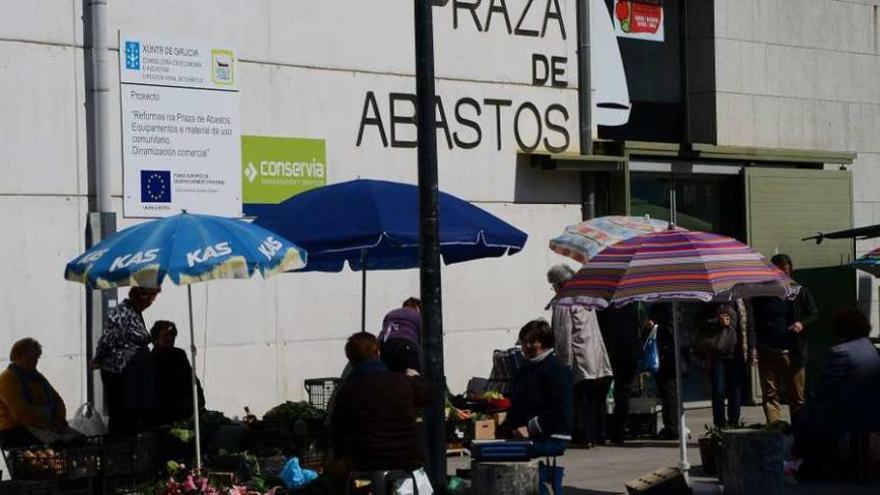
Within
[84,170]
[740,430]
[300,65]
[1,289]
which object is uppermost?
[300,65]

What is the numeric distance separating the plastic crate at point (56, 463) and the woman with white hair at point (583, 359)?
5969 mm

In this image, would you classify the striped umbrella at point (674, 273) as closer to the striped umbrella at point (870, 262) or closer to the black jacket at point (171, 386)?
the black jacket at point (171, 386)

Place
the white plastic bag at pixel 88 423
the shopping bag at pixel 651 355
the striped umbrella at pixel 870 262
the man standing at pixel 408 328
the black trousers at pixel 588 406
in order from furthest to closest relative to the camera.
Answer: the striped umbrella at pixel 870 262 → the shopping bag at pixel 651 355 → the black trousers at pixel 588 406 → the man standing at pixel 408 328 → the white plastic bag at pixel 88 423

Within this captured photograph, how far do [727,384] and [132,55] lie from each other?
22.3ft

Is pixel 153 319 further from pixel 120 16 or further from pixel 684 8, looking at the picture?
pixel 684 8

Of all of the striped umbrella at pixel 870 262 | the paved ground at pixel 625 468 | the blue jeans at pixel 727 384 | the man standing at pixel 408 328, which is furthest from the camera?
the striped umbrella at pixel 870 262

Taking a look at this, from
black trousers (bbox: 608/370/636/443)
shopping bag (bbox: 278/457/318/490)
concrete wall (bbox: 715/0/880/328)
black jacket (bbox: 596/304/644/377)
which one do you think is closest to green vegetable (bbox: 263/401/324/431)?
shopping bag (bbox: 278/457/318/490)

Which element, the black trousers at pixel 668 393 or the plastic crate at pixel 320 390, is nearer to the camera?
the plastic crate at pixel 320 390

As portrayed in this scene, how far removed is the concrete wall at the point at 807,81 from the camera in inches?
870

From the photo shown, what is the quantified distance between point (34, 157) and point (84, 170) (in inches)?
20.7

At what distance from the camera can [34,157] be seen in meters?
15.0

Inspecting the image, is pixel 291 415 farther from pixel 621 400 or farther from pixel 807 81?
pixel 807 81

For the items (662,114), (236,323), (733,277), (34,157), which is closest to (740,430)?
(733,277)

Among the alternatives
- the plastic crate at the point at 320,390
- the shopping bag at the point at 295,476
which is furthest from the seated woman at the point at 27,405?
the plastic crate at the point at 320,390
